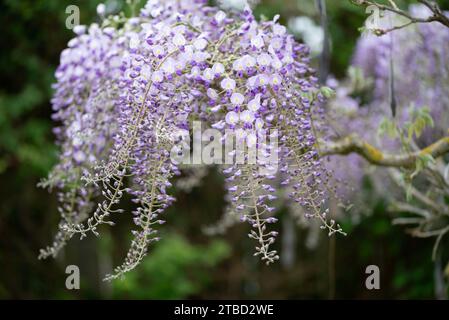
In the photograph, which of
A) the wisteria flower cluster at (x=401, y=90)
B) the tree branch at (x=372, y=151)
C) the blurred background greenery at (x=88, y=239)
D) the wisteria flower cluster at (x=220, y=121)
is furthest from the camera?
the blurred background greenery at (x=88, y=239)

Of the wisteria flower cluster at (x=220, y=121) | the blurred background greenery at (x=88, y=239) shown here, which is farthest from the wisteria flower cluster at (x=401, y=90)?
the wisteria flower cluster at (x=220, y=121)

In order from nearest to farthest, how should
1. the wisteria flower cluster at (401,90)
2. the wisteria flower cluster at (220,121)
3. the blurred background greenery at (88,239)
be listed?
the wisteria flower cluster at (220,121)
the wisteria flower cluster at (401,90)
the blurred background greenery at (88,239)

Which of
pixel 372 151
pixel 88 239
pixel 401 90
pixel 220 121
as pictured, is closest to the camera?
pixel 220 121

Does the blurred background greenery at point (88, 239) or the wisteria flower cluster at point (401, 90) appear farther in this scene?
the blurred background greenery at point (88, 239)

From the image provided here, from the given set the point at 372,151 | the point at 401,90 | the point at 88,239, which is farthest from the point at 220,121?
the point at 88,239

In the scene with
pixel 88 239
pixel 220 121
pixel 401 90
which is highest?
pixel 401 90

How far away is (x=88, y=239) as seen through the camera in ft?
15.1

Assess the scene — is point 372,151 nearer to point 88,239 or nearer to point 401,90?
point 401,90

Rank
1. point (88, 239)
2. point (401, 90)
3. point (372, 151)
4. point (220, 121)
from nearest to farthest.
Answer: point (220, 121) < point (372, 151) < point (401, 90) < point (88, 239)

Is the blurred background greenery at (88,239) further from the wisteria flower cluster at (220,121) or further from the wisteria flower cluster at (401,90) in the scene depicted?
the wisteria flower cluster at (220,121)

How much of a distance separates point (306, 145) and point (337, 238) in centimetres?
333

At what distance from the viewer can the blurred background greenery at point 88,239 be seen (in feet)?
12.1

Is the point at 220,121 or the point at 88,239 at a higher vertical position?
the point at 88,239

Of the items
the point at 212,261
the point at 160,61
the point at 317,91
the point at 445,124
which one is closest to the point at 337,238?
the point at 212,261
